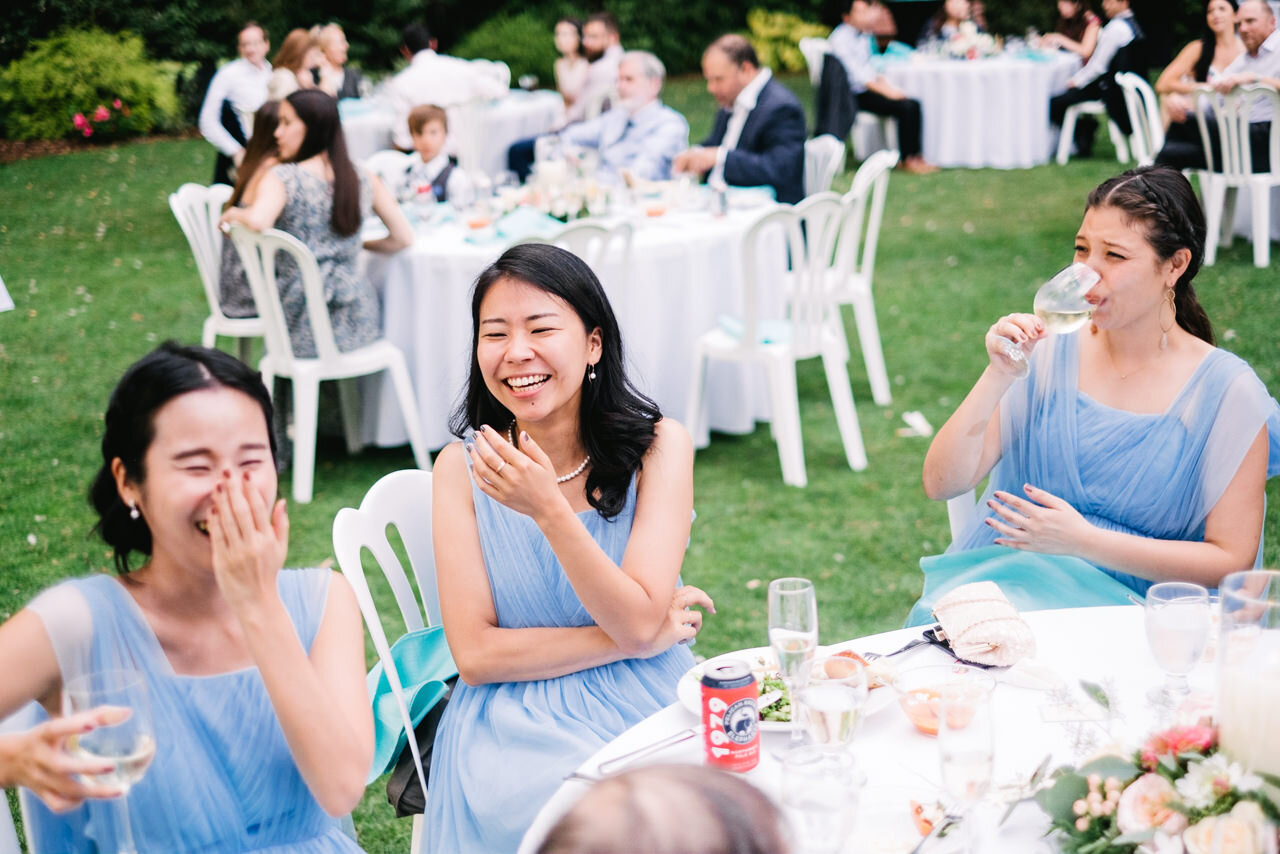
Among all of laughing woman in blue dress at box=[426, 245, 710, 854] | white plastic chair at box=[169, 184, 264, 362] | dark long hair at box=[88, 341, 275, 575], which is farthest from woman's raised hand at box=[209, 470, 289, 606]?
white plastic chair at box=[169, 184, 264, 362]

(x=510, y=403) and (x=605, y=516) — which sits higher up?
(x=510, y=403)

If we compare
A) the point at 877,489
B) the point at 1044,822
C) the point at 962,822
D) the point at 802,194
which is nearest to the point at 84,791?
the point at 962,822

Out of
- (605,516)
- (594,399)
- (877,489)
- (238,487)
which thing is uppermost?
(238,487)

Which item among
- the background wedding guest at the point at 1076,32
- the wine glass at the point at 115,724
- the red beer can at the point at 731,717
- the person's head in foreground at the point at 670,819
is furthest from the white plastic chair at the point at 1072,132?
the person's head in foreground at the point at 670,819

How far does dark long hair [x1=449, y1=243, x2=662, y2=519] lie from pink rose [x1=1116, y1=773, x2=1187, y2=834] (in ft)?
3.65

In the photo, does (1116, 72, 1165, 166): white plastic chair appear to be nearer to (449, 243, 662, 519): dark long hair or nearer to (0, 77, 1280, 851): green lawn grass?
(0, 77, 1280, 851): green lawn grass

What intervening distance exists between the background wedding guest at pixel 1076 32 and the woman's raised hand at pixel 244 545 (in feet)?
41.3

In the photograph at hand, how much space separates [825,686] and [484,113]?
29.9 ft

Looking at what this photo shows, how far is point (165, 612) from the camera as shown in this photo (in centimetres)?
175

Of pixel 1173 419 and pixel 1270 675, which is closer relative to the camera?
pixel 1270 675

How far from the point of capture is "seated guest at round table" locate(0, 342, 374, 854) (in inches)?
62.4

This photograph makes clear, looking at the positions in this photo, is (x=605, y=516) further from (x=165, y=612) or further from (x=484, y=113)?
(x=484, y=113)

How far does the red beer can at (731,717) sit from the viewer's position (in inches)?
60.3

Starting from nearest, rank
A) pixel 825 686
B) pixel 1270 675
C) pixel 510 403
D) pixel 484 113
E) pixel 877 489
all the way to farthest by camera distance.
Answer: pixel 1270 675
pixel 825 686
pixel 510 403
pixel 877 489
pixel 484 113
